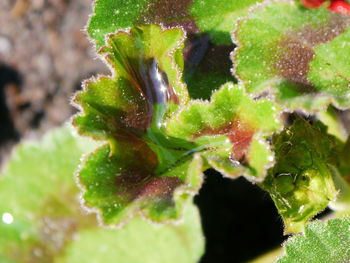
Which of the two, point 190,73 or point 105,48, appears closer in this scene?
point 105,48

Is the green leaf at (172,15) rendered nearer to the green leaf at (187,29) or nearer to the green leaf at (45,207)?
the green leaf at (187,29)

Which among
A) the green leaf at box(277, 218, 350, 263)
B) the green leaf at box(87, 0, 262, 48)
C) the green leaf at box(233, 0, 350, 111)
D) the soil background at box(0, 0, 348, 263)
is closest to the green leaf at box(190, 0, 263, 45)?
the green leaf at box(87, 0, 262, 48)

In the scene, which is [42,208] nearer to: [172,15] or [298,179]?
[172,15]

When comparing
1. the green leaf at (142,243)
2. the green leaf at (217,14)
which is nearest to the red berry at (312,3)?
the green leaf at (217,14)

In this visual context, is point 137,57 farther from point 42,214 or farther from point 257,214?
point 257,214

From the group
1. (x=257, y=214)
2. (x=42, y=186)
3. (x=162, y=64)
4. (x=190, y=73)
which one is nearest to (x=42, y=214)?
(x=42, y=186)

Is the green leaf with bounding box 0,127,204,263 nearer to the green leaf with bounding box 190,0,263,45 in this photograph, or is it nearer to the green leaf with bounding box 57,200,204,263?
the green leaf with bounding box 57,200,204,263

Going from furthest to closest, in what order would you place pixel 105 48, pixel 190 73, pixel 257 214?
pixel 257 214 < pixel 190 73 < pixel 105 48
